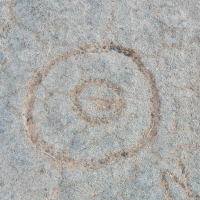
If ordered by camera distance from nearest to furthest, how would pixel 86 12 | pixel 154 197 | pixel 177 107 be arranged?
pixel 154 197 → pixel 177 107 → pixel 86 12

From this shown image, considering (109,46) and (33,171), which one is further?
(109,46)

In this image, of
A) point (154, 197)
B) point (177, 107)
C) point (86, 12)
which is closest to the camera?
point (154, 197)

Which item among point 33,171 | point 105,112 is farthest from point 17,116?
point 105,112

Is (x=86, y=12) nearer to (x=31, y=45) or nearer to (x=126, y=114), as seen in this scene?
(x=31, y=45)

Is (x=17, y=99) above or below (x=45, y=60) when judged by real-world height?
below
